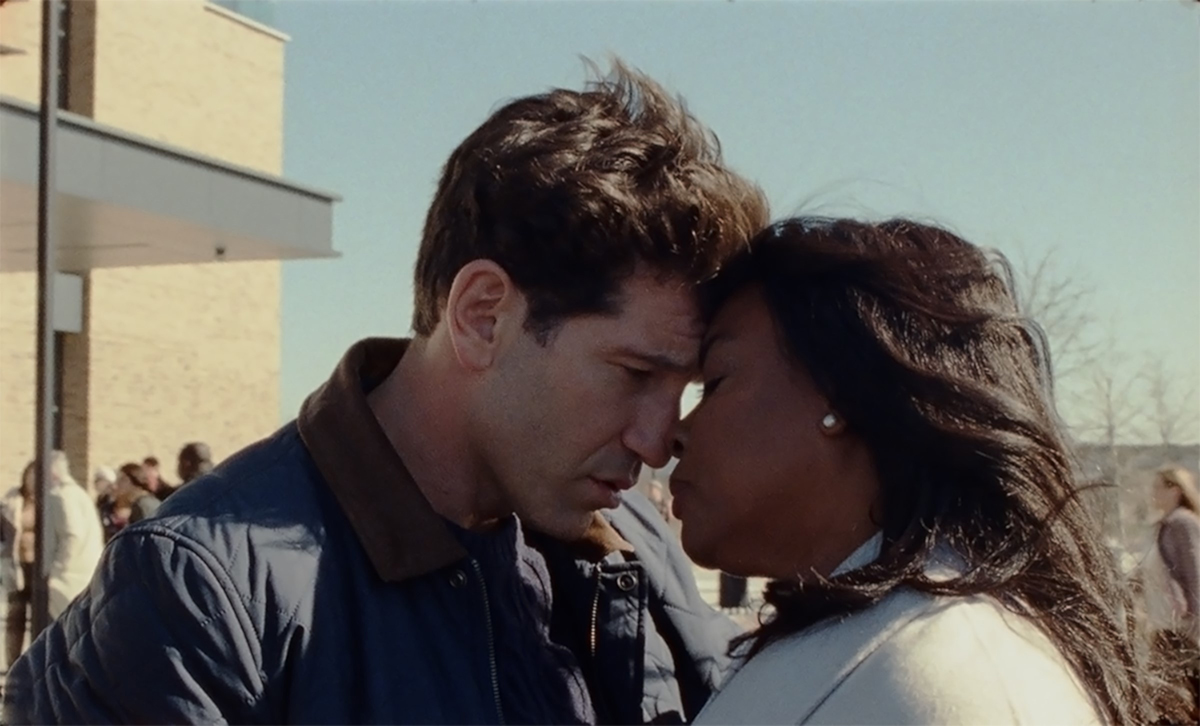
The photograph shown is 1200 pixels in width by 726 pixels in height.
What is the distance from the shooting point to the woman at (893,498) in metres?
2.01

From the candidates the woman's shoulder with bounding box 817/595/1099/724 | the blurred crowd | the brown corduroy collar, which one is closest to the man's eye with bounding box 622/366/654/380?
the brown corduroy collar

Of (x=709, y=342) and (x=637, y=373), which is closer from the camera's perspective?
(x=709, y=342)

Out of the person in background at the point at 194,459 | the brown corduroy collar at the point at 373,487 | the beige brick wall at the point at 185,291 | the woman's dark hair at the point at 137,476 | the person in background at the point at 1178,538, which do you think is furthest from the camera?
the beige brick wall at the point at 185,291

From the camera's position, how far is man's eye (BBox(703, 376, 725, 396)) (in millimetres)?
2545

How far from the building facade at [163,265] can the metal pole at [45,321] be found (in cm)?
609

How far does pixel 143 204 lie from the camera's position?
1411cm

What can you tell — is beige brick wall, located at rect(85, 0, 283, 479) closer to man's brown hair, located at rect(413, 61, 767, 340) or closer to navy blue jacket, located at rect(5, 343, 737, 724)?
man's brown hair, located at rect(413, 61, 767, 340)

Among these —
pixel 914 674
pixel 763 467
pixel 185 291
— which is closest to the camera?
pixel 914 674

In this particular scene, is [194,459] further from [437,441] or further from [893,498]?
[893,498]

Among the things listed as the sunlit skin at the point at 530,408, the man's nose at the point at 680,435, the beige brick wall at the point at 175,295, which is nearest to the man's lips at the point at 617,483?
the sunlit skin at the point at 530,408

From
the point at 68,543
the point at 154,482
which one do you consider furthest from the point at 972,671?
the point at 154,482

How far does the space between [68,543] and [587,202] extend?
305 inches

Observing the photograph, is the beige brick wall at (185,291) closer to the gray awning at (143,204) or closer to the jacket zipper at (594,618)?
the gray awning at (143,204)

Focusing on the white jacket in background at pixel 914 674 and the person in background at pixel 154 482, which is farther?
the person in background at pixel 154 482
